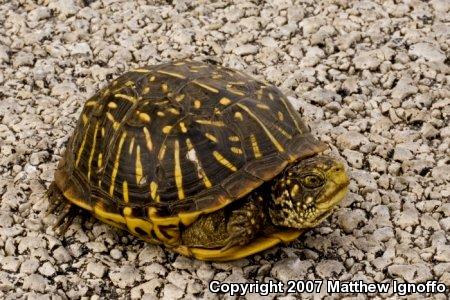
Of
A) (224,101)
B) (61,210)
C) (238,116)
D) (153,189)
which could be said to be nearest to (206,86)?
(224,101)

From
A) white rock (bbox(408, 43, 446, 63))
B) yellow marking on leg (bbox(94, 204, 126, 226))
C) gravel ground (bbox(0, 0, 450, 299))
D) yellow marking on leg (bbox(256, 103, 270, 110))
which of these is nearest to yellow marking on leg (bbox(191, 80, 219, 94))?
yellow marking on leg (bbox(256, 103, 270, 110))

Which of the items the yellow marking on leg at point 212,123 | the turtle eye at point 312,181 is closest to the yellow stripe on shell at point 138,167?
the yellow marking on leg at point 212,123

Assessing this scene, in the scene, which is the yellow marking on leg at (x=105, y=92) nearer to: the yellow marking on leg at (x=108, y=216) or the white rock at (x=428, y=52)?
the yellow marking on leg at (x=108, y=216)

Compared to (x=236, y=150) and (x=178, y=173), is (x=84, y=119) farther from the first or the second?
(x=236, y=150)

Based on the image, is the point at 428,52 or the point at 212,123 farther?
the point at 428,52

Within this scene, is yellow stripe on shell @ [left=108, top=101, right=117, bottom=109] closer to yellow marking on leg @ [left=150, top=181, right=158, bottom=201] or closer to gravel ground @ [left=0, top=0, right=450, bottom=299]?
yellow marking on leg @ [left=150, top=181, right=158, bottom=201]

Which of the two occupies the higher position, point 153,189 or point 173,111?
point 173,111
